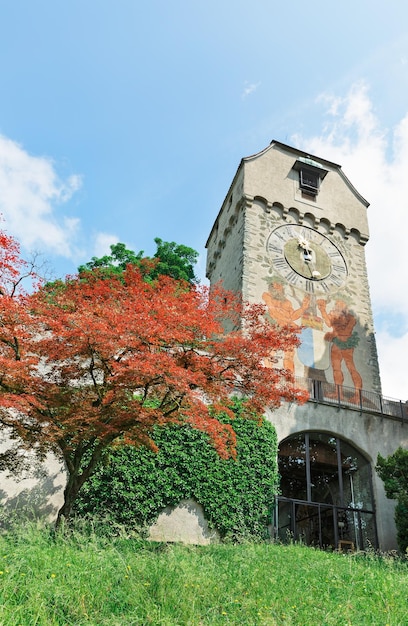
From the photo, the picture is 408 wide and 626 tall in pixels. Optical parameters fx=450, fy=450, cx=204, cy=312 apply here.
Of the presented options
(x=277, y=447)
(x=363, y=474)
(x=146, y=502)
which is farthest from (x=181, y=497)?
(x=363, y=474)

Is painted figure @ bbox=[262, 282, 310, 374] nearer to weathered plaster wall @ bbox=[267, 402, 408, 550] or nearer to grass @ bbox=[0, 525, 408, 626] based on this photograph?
weathered plaster wall @ bbox=[267, 402, 408, 550]

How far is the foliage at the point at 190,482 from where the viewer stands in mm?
11773

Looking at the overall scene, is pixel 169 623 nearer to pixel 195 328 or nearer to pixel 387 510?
pixel 195 328

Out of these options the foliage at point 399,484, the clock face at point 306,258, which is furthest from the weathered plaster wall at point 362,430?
the clock face at point 306,258

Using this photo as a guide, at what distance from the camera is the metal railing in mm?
16656

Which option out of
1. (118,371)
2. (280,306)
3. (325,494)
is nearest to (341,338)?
(280,306)

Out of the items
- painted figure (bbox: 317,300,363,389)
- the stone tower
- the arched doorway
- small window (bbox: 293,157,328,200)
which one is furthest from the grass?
small window (bbox: 293,157,328,200)

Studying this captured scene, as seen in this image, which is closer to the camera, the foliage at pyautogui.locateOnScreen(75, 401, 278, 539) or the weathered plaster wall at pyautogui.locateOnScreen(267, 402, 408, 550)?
the foliage at pyautogui.locateOnScreen(75, 401, 278, 539)

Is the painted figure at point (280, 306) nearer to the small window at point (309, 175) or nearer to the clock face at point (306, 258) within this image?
the clock face at point (306, 258)

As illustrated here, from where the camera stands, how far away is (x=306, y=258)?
20719 millimetres

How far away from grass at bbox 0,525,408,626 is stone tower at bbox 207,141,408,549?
7.59m

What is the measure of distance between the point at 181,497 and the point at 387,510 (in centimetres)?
758

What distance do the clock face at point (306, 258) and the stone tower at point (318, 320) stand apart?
0.05 metres

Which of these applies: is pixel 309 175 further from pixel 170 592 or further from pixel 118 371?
pixel 170 592
